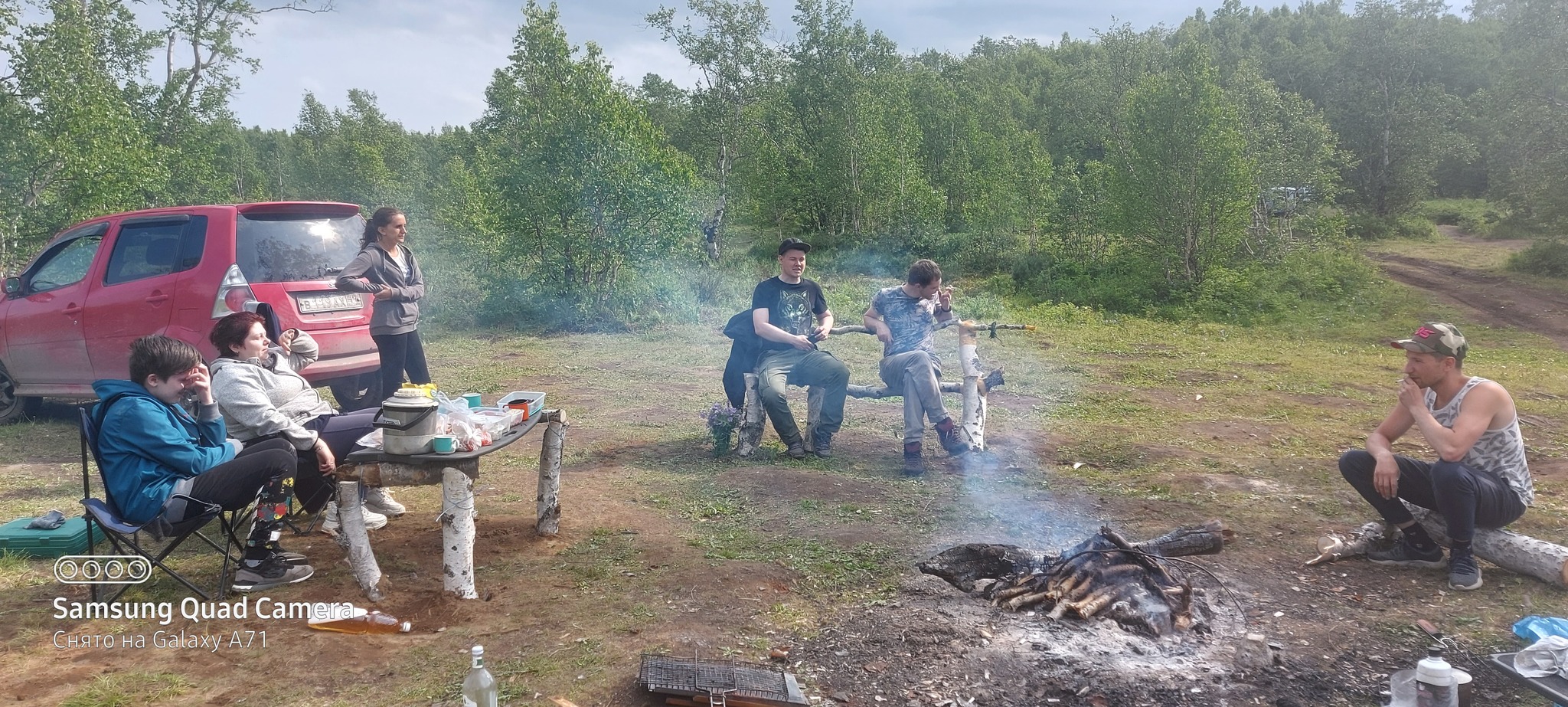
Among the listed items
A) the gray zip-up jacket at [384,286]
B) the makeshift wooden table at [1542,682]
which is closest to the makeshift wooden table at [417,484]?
the gray zip-up jacket at [384,286]

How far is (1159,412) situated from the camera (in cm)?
816

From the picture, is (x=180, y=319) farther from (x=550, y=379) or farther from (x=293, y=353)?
(x=550, y=379)

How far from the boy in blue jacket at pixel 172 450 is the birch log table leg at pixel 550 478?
1188 millimetres

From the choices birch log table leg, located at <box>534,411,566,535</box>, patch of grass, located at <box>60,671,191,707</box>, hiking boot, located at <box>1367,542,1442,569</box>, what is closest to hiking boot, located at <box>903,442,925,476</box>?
birch log table leg, located at <box>534,411,566,535</box>

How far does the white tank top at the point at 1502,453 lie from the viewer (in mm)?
3990

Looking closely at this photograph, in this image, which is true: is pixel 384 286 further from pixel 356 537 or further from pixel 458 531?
pixel 458 531

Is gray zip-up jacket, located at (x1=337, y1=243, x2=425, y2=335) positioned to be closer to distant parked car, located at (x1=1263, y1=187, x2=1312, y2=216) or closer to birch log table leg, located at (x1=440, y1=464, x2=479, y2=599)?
birch log table leg, located at (x1=440, y1=464, x2=479, y2=599)

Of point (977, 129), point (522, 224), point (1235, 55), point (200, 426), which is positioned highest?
point (1235, 55)

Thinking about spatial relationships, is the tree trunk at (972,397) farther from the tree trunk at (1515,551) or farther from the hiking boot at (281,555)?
the hiking boot at (281,555)

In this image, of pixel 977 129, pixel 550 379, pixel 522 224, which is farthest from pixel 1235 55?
pixel 550 379

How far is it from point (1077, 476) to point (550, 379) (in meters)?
6.15

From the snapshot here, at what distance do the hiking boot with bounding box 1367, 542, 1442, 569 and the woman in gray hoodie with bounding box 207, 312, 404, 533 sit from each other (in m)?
5.07

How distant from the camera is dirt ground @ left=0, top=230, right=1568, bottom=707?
3.06 meters

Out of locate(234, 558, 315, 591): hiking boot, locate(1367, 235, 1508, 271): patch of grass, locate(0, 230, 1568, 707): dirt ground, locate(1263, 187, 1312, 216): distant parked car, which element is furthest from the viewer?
locate(1263, 187, 1312, 216): distant parked car
